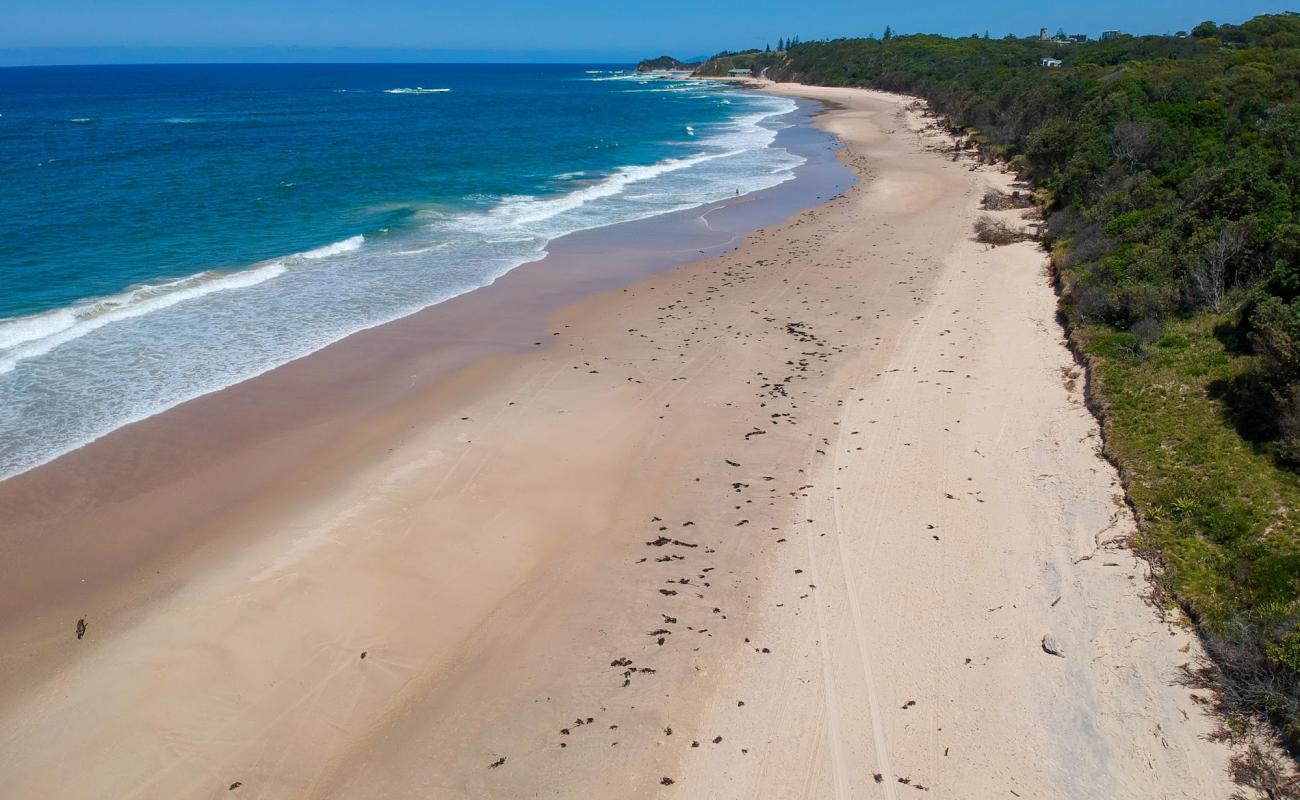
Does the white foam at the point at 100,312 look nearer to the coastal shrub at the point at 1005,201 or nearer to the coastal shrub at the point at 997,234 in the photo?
the coastal shrub at the point at 997,234

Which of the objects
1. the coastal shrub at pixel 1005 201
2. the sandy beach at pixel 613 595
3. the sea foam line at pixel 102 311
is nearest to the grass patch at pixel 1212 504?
the sandy beach at pixel 613 595

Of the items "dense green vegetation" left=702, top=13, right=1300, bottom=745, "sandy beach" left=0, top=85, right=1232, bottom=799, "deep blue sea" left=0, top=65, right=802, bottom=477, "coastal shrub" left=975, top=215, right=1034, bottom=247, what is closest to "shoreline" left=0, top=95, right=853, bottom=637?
"sandy beach" left=0, top=85, right=1232, bottom=799

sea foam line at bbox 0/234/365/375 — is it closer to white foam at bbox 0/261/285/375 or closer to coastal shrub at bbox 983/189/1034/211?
white foam at bbox 0/261/285/375

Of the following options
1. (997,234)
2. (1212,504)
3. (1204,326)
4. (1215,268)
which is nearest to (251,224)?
(997,234)

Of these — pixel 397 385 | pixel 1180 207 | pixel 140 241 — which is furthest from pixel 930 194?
pixel 140 241

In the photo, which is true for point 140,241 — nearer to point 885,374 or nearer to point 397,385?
point 397,385
